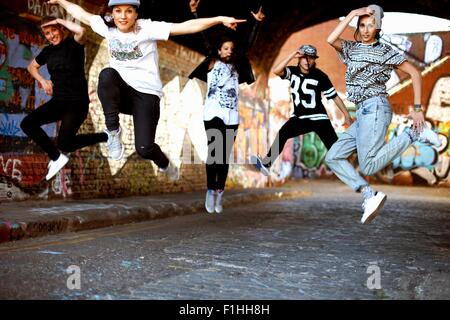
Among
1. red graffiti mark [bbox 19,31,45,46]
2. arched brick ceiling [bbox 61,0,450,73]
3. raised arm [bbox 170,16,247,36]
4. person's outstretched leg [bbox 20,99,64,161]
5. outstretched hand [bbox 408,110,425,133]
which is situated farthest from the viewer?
arched brick ceiling [bbox 61,0,450,73]

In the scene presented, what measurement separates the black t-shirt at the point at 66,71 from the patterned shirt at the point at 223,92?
145 centimetres

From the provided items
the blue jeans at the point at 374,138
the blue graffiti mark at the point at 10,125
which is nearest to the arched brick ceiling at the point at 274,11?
the blue graffiti mark at the point at 10,125

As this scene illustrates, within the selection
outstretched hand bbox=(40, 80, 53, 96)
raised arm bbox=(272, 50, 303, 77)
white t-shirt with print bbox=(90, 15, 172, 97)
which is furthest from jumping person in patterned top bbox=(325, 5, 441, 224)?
outstretched hand bbox=(40, 80, 53, 96)

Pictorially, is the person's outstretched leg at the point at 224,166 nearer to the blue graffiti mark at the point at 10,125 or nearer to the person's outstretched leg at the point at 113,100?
the person's outstretched leg at the point at 113,100

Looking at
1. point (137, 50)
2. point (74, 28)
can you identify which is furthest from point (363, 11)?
point (74, 28)

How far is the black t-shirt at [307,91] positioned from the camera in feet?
19.7

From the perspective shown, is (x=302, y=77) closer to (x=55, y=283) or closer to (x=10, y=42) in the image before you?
(x=55, y=283)

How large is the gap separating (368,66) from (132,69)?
2.20 metres

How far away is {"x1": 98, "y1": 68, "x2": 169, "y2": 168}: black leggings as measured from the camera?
4.50 m

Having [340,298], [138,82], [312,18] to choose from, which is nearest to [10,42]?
[138,82]

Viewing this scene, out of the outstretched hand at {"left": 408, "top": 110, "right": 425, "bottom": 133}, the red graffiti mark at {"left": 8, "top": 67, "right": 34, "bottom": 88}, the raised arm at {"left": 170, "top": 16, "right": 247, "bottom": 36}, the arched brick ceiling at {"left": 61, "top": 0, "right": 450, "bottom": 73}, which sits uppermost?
the arched brick ceiling at {"left": 61, "top": 0, "right": 450, "bottom": 73}

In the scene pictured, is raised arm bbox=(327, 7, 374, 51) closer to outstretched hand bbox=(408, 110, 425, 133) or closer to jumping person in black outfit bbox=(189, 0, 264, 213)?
outstretched hand bbox=(408, 110, 425, 133)

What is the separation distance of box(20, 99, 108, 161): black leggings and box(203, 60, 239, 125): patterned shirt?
128 cm

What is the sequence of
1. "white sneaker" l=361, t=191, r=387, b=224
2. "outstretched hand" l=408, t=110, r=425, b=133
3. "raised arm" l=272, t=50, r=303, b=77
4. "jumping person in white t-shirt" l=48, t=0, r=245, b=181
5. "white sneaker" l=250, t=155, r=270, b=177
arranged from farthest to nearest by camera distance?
"white sneaker" l=250, t=155, r=270, b=177 < "raised arm" l=272, t=50, r=303, b=77 < "white sneaker" l=361, t=191, r=387, b=224 < "outstretched hand" l=408, t=110, r=425, b=133 < "jumping person in white t-shirt" l=48, t=0, r=245, b=181
